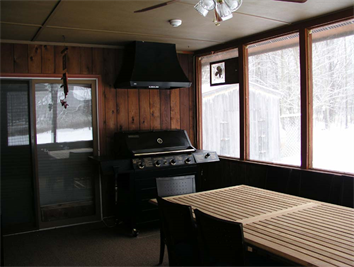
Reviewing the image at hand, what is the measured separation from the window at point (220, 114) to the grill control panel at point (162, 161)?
0.65m

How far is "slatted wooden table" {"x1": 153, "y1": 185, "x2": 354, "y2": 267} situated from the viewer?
173 cm

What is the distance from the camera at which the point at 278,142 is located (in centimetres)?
404

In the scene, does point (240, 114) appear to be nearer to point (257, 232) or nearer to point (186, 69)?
point (186, 69)

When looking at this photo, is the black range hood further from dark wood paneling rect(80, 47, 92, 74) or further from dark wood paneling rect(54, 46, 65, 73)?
dark wood paneling rect(54, 46, 65, 73)

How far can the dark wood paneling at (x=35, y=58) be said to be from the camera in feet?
14.1

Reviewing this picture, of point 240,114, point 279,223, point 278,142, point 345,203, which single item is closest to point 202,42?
point 240,114

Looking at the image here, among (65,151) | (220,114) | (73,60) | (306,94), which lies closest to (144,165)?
(65,151)

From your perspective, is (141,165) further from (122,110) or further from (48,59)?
(48,59)

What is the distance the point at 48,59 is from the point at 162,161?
1.91 metres

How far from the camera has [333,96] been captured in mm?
3408

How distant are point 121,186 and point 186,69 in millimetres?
2033

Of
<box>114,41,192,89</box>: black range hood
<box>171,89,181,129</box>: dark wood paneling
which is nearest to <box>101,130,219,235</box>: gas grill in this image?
<box>171,89,181,129</box>: dark wood paneling

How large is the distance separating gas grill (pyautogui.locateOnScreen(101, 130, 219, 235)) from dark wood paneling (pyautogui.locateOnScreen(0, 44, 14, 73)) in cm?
151

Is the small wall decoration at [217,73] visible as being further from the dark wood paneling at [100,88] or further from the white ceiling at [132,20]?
the dark wood paneling at [100,88]
